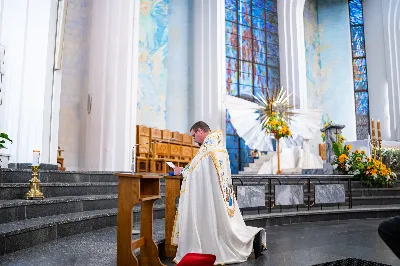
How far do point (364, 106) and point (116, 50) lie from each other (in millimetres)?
13264

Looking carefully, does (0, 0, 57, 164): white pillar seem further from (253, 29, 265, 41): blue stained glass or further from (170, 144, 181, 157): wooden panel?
(253, 29, 265, 41): blue stained glass

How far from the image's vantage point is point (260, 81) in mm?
16875

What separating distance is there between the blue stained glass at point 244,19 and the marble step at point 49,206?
12.9 m

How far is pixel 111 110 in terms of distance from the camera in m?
9.14

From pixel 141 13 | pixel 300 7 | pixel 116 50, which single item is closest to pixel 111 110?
pixel 116 50

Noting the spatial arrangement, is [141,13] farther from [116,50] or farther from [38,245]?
[38,245]

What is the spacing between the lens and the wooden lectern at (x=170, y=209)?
425 cm

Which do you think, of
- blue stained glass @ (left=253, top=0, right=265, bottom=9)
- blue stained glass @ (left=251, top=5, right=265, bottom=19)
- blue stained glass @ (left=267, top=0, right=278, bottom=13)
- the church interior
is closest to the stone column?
the church interior

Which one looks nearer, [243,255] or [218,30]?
[243,255]

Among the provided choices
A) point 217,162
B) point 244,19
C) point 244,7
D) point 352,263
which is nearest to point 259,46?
point 244,19

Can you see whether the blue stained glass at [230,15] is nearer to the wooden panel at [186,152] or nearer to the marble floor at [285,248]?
the wooden panel at [186,152]

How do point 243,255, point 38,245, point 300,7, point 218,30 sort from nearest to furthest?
1. point 38,245
2. point 243,255
3. point 218,30
4. point 300,7

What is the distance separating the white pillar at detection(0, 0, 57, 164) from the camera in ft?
20.7

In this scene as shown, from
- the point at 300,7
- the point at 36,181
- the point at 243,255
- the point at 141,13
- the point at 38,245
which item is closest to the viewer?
the point at 38,245
